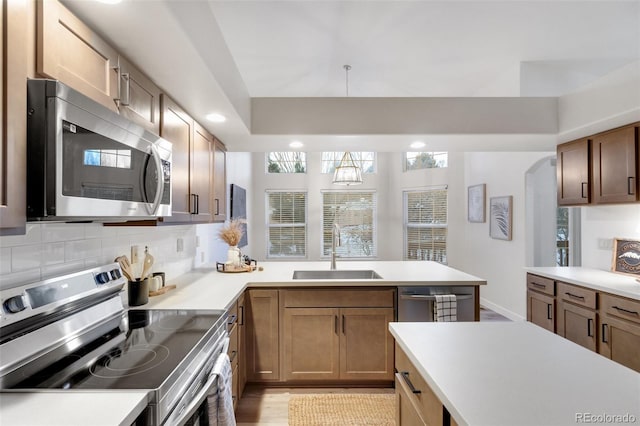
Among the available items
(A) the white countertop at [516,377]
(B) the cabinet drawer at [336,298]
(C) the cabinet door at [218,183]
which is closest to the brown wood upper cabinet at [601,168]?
(B) the cabinet drawer at [336,298]

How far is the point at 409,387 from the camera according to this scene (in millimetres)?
1215

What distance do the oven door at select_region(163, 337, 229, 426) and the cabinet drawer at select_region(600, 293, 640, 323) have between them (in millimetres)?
2775

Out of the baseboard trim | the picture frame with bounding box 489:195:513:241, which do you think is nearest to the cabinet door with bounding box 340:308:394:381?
the baseboard trim

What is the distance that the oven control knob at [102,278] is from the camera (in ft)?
5.14

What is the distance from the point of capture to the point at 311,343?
Answer: 102 inches

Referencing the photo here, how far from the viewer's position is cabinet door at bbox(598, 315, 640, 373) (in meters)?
2.30

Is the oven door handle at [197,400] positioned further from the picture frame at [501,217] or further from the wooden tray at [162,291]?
the picture frame at [501,217]

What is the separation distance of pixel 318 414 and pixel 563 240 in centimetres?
432

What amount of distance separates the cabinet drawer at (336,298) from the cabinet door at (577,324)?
1.64 metres

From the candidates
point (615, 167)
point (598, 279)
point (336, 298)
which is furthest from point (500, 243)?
point (336, 298)

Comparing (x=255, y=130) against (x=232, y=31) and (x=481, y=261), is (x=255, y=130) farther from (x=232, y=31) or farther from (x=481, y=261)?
(x=481, y=261)

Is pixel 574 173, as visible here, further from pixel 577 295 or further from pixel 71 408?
pixel 71 408

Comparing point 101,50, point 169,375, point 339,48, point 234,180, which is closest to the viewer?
point 169,375

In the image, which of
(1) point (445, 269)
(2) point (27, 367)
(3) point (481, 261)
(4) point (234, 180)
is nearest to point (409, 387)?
(2) point (27, 367)
